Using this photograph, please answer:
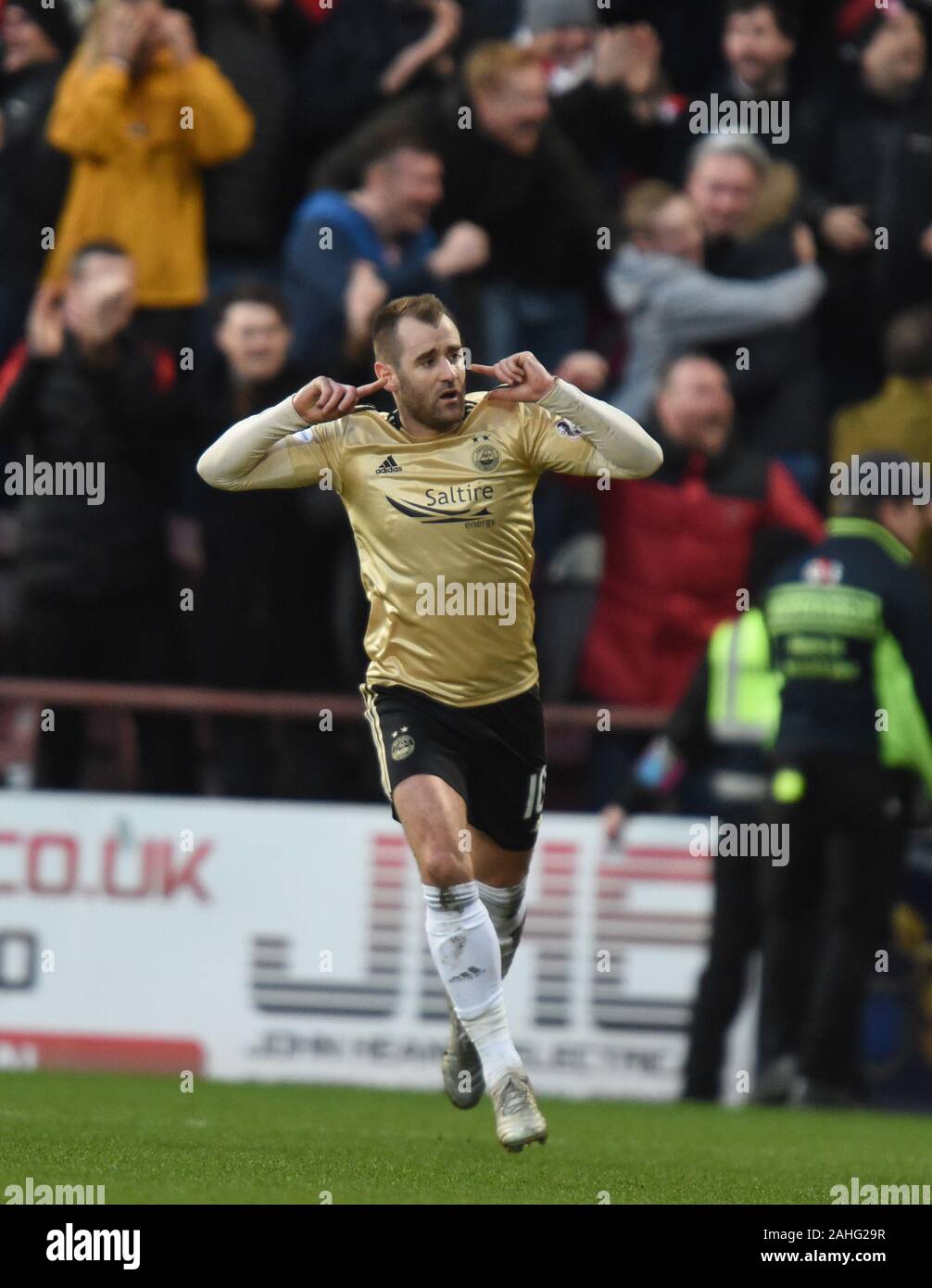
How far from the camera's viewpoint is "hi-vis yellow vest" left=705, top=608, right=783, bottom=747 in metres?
11.1

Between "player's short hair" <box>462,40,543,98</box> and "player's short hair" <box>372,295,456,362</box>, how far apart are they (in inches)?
181

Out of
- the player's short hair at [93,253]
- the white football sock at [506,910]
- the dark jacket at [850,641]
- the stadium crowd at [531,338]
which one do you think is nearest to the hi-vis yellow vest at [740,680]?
the stadium crowd at [531,338]

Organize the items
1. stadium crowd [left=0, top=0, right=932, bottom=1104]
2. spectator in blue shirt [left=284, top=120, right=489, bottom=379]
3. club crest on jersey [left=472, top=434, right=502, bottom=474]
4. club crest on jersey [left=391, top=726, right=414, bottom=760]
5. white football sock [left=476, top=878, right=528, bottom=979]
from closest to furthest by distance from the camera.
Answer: club crest on jersey [left=391, top=726, right=414, bottom=760] → club crest on jersey [left=472, top=434, right=502, bottom=474] → white football sock [left=476, top=878, right=528, bottom=979] → stadium crowd [left=0, top=0, right=932, bottom=1104] → spectator in blue shirt [left=284, top=120, right=489, bottom=379]

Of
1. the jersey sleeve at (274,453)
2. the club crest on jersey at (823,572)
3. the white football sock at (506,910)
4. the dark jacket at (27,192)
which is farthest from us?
the dark jacket at (27,192)

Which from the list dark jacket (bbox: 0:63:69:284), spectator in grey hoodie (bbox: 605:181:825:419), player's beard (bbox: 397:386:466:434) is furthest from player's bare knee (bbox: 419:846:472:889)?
dark jacket (bbox: 0:63:69:284)

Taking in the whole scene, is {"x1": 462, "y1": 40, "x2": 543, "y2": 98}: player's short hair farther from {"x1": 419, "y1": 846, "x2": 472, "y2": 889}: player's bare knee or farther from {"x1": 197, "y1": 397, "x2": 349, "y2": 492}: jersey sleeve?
{"x1": 419, "y1": 846, "x2": 472, "y2": 889}: player's bare knee

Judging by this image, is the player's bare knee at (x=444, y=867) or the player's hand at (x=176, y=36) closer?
the player's bare knee at (x=444, y=867)

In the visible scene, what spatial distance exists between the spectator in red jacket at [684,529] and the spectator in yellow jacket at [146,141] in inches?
100

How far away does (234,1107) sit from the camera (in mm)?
9781

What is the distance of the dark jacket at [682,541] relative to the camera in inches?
454

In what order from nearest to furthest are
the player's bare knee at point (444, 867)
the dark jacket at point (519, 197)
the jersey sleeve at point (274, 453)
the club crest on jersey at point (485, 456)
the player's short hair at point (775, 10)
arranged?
the player's bare knee at point (444, 867) < the jersey sleeve at point (274, 453) < the club crest on jersey at point (485, 456) < the dark jacket at point (519, 197) < the player's short hair at point (775, 10)

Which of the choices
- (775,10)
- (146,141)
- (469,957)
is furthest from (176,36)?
(469,957)

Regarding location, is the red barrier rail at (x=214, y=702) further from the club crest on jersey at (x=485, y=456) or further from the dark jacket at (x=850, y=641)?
the club crest on jersey at (x=485, y=456)

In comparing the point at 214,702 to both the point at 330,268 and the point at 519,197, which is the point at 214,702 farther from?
the point at 519,197
